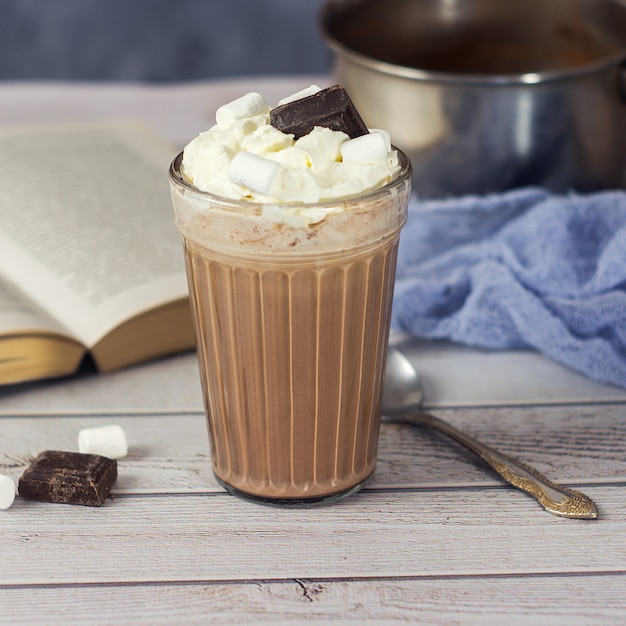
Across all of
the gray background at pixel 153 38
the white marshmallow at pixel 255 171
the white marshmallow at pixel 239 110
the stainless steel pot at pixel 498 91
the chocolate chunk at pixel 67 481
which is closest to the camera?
the white marshmallow at pixel 255 171

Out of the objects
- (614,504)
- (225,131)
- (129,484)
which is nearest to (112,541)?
(129,484)

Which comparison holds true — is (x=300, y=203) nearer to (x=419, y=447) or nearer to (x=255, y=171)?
(x=255, y=171)

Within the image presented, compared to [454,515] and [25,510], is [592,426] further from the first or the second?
[25,510]

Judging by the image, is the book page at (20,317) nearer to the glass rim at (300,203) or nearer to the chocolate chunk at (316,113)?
the glass rim at (300,203)

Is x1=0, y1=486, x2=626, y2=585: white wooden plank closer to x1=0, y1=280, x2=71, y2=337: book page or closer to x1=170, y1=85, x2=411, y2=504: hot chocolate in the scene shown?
x1=170, y1=85, x2=411, y2=504: hot chocolate

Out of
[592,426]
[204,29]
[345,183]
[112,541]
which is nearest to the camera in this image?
[345,183]

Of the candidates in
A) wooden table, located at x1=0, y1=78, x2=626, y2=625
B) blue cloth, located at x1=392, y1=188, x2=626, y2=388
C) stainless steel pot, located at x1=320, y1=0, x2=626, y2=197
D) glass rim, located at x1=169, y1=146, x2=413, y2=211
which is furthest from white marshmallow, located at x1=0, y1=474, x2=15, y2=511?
stainless steel pot, located at x1=320, y1=0, x2=626, y2=197

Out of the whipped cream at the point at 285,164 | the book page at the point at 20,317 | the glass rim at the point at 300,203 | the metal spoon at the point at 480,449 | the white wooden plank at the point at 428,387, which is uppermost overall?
the whipped cream at the point at 285,164

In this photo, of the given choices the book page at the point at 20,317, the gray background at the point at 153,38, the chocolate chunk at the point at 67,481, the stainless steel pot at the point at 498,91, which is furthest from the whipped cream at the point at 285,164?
the gray background at the point at 153,38
